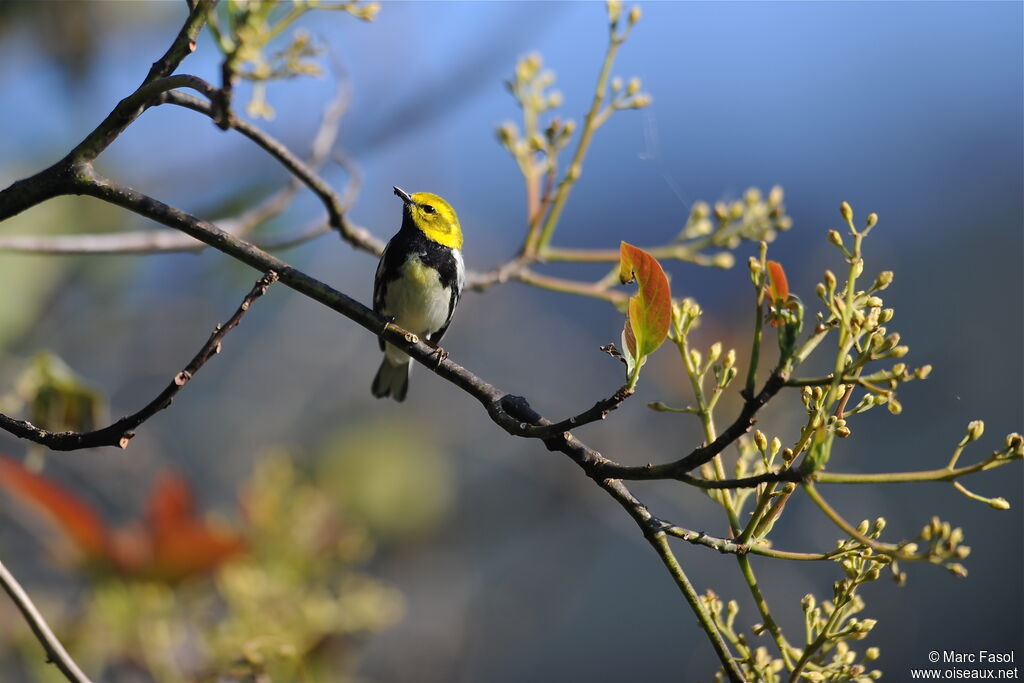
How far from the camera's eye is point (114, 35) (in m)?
3.74

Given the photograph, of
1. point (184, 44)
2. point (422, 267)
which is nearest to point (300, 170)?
point (184, 44)

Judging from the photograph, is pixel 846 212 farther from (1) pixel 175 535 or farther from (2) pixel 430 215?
(2) pixel 430 215

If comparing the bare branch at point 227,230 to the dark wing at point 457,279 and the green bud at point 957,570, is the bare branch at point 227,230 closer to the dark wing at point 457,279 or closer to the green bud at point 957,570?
the dark wing at point 457,279

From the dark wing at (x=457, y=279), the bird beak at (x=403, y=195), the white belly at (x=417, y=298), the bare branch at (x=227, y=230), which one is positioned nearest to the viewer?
the bare branch at (x=227, y=230)

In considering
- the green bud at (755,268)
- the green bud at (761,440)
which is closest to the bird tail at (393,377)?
the green bud at (761,440)

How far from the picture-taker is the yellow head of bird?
281 cm

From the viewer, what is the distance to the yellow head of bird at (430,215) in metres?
2.81

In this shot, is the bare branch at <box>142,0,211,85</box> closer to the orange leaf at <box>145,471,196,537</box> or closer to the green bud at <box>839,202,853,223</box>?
the green bud at <box>839,202,853,223</box>

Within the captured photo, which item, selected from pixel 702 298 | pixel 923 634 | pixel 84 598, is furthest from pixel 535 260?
pixel 923 634

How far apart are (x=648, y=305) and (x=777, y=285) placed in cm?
15

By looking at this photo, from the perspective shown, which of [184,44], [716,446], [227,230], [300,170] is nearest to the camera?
[716,446]

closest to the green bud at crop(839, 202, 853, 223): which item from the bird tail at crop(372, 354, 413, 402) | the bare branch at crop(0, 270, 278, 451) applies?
the bare branch at crop(0, 270, 278, 451)

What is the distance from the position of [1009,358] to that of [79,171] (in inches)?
320

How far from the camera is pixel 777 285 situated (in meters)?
1.04
